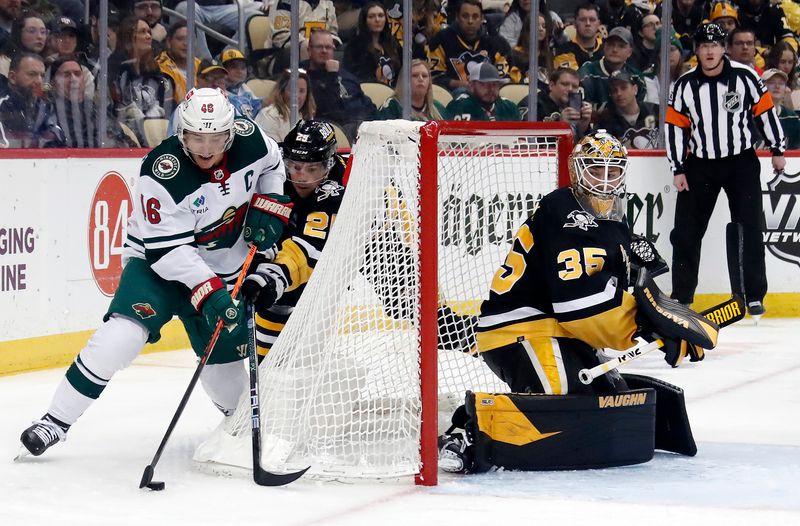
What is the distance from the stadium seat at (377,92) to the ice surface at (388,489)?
247cm

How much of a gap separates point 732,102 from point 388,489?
12.3 feet

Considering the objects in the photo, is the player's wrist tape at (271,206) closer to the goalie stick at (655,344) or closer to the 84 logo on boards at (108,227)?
the goalie stick at (655,344)

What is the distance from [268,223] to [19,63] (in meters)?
2.05

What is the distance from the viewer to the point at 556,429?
3348 mm

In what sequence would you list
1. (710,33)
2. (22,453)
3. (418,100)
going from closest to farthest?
(22,453)
(710,33)
(418,100)

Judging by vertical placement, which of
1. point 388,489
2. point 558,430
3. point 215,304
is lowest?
point 388,489

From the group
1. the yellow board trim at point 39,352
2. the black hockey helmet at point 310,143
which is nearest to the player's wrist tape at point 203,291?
the black hockey helmet at point 310,143

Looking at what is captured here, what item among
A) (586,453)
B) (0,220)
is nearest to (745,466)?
(586,453)

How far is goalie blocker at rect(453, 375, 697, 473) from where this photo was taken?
332cm

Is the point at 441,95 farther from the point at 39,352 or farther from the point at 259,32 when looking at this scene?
the point at 39,352

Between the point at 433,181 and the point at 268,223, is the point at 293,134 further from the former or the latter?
the point at 433,181

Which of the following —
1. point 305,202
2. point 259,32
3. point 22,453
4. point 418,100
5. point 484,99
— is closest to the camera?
point 22,453

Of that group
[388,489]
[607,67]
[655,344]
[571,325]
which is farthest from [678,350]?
[607,67]

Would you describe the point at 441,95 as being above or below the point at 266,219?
above
